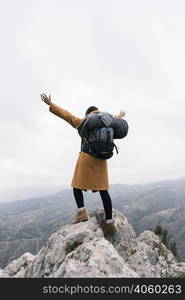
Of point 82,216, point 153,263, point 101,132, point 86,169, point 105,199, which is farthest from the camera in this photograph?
point 153,263

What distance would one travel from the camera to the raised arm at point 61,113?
10.1 metres

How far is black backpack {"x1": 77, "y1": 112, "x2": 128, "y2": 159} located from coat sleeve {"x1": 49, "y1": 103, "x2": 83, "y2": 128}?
1.34 ft

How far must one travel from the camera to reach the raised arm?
10.1 meters

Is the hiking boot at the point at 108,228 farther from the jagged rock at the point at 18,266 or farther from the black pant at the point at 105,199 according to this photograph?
the jagged rock at the point at 18,266

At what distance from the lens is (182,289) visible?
6.65 m

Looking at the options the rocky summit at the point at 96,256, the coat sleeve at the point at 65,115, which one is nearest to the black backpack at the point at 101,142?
the coat sleeve at the point at 65,115

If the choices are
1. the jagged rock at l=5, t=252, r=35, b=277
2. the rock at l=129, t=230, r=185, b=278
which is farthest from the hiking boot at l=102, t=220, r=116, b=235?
the jagged rock at l=5, t=252, r=35, b=277

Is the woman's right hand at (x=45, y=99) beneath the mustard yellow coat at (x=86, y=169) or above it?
above

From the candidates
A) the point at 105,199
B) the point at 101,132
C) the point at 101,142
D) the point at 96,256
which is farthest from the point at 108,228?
the point at 101,132

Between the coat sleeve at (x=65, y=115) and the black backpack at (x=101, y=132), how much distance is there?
0.41 metres

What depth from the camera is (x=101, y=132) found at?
367 inches

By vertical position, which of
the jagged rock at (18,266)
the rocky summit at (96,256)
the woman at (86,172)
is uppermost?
the woman at (86,172)

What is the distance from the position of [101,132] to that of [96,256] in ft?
14.8

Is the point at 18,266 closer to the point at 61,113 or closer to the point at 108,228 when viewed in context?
the point at 108,228
